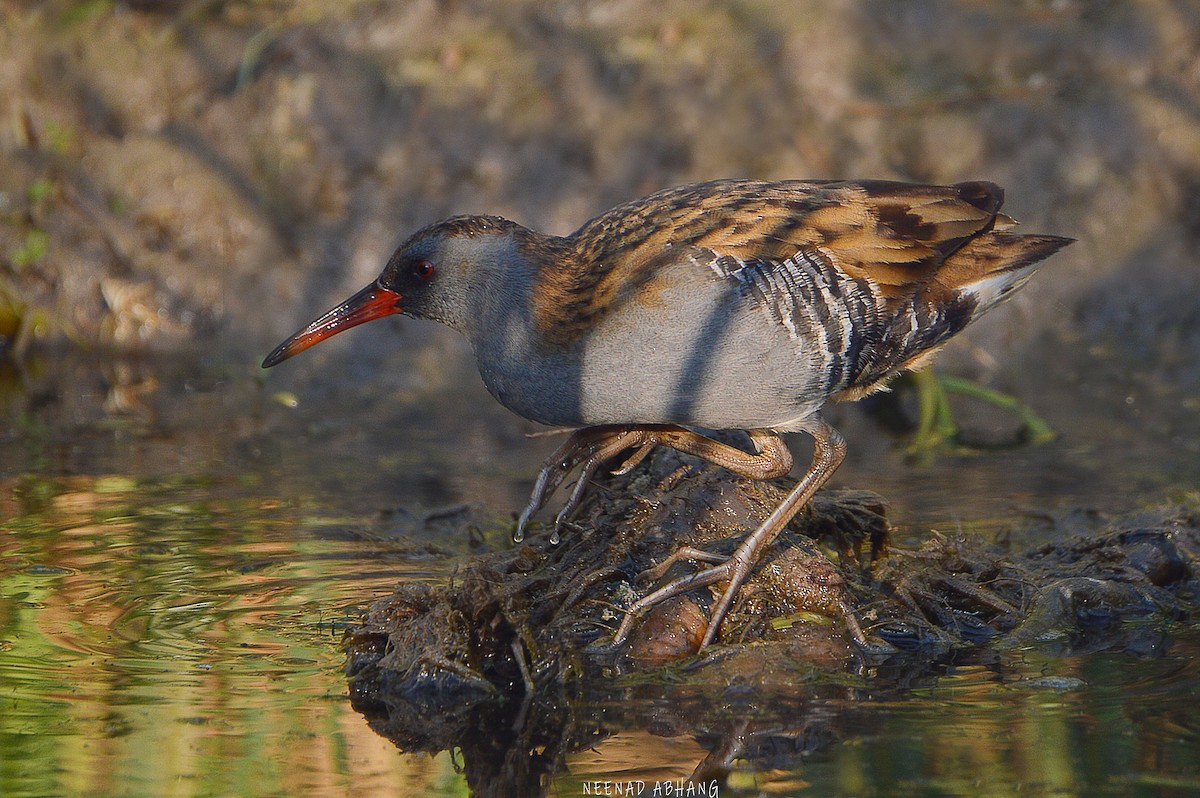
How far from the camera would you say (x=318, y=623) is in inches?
170

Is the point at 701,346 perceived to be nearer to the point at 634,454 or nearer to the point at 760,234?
the point at 760,234

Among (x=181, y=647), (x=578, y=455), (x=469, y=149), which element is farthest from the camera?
(x=469, y=149)

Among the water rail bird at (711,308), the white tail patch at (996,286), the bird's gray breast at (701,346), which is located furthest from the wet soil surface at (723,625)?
the white tail patch at (996,286)

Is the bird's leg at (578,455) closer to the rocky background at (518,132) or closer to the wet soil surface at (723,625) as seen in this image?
the wet soil surface at (723,625)

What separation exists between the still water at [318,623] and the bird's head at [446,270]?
837mm

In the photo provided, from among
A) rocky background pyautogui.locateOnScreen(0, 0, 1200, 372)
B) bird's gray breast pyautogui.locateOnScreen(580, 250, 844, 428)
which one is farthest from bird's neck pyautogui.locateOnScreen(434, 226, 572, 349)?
rocky background pyautogui.locateOnScreen(0, 0, 1200, 372)

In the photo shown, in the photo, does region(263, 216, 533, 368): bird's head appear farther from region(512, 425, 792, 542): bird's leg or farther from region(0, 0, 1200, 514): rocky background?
region(0, 0, 1200, 514): rocky background

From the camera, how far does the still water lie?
3.28 metres

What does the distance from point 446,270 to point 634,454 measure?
2.71 feet

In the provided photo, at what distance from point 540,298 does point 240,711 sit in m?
1.45

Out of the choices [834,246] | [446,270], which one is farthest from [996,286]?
[446,270]

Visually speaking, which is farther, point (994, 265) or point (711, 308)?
point (994, 265)

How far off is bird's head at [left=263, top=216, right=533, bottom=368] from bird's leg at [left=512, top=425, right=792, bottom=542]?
52 centimetres

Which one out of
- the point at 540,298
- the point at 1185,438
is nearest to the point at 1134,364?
the point at 1185,438
